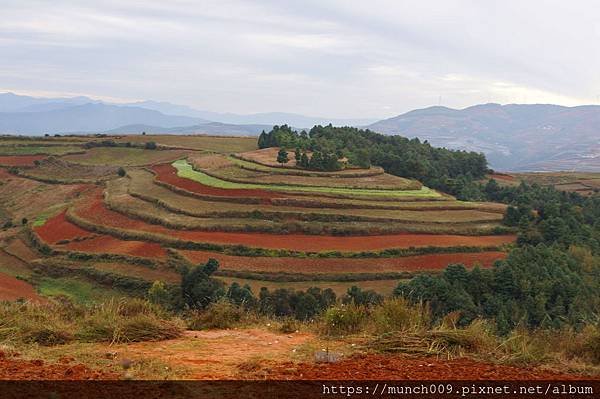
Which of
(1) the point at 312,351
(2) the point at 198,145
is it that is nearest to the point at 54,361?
(1) the point at 312,351

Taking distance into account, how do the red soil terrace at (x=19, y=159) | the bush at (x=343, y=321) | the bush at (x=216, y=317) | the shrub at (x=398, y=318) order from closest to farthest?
the shrub at (x=398, y=318) → the bush at (x=343, y=321) → the bush at (x=216, y=317) → the red soil terrace at (x=19, y=159)

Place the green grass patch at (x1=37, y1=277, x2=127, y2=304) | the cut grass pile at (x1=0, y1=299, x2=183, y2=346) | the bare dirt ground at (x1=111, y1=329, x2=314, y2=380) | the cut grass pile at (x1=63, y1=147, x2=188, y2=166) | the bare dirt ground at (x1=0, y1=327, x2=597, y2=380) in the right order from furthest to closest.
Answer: the cut grass pile at (x1=63, y1=147, x2=188, y2=166)
the green grass patch at (x1=37, y1=277, x2=127, y2=304)
the cut grass pile at (x1=0, y1=299, x2=183, y2=346)
the bare dirt ground at (x1=111, y1=329, x2=314, y2=380)
the bare dirt ground at (x1=0, y1=327, x2=597, y2=380)

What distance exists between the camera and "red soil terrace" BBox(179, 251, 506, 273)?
36906mm

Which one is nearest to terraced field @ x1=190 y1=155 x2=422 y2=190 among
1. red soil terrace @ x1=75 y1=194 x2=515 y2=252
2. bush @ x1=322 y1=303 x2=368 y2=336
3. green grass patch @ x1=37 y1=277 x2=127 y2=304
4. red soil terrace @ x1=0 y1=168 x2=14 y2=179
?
red soil terrace @ x1=75 y1=194 x2=515 y2=252

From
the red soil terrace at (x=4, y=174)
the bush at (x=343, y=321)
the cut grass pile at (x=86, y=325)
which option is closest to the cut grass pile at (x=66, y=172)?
the red soil terrace at (x=4, y=174)

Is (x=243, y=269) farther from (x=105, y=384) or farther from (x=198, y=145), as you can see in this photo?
(x=198, y=145)

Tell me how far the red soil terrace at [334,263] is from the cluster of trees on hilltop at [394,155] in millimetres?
27213

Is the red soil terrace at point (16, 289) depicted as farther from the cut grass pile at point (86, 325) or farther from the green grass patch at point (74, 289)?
the cut grass pile at point (86, 325)

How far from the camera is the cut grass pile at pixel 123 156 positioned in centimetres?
7850

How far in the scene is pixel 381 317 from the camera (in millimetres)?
9008

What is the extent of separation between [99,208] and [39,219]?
663 cm

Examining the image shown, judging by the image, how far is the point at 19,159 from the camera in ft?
252

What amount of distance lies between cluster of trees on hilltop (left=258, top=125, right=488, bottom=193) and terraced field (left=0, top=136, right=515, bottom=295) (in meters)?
10.1

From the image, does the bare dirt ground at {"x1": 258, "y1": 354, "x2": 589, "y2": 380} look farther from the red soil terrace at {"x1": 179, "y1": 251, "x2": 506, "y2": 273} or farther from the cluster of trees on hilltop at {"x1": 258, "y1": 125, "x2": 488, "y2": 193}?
the cluster of trees on hilltop at {"x1": 258, "y1": 125, "x2": 488, "y2": 193}
